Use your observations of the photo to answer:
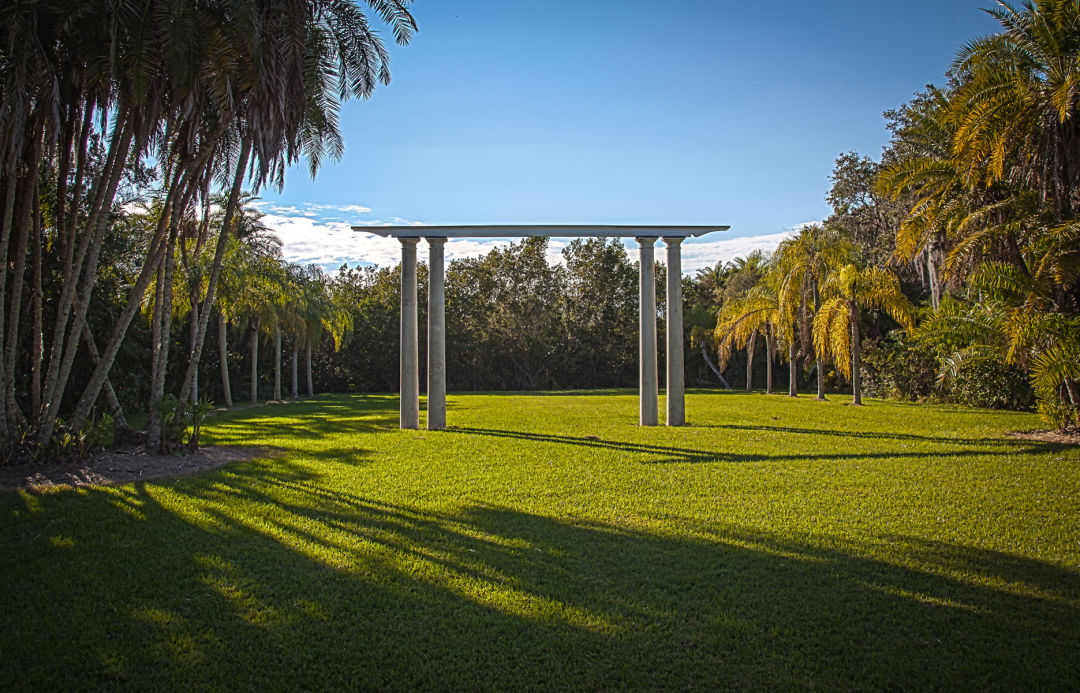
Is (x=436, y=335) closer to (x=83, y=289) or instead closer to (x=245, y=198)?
(x=83, y=289)

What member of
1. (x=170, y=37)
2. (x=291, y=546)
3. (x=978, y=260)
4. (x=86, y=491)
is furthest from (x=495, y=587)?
(x=978, y=260)

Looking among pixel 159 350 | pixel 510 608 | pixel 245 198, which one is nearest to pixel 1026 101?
pixel 510 608

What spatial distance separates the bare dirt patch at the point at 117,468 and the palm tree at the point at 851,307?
56.6 feet

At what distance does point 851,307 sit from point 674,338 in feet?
28.8

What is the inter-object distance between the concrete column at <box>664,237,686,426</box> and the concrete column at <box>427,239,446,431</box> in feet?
17.0

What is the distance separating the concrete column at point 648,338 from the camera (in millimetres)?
14773

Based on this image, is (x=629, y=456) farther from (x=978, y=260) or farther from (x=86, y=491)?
(x=978, y=260)

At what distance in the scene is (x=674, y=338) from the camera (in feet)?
48.3

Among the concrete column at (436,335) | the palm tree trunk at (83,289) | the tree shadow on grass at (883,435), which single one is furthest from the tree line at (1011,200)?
the palm tree trunk at (83,289)

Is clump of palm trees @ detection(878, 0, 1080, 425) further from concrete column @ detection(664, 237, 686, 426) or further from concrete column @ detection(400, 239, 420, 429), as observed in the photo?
concrete column @ detection(400, 239, 420, 429)

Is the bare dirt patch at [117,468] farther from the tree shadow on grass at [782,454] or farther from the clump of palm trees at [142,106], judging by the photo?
the tree shadow on grass at [782,454]

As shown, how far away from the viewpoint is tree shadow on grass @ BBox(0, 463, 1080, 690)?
333 centimetres

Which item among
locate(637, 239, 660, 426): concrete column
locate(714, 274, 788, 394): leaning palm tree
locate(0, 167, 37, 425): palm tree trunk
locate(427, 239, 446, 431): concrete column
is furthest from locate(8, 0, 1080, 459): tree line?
locate(637, 239, 660, 426): concrete column

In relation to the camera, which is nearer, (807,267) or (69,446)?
(69,446)
